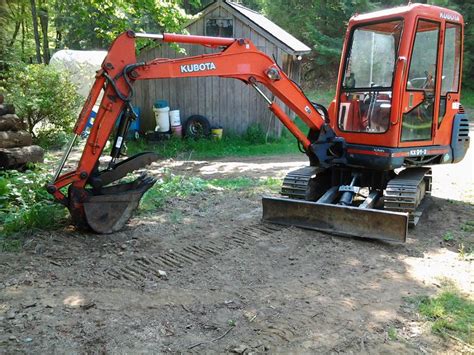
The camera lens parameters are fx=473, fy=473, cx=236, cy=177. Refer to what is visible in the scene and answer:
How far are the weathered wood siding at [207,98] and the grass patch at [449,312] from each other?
32.1ft

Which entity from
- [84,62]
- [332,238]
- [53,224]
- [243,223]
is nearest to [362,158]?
[332,238]

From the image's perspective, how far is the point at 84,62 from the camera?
701 inches

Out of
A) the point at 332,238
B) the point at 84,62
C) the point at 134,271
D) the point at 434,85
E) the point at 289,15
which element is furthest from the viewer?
the point at 289,15

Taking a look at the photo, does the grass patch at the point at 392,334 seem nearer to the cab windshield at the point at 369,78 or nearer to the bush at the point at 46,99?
the cab windshield at the point at 369,78

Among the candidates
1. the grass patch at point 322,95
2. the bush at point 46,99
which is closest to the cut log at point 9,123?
the bush at point 46,99

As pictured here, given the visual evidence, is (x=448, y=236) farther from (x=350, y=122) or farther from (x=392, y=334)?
(x=392, y=334)

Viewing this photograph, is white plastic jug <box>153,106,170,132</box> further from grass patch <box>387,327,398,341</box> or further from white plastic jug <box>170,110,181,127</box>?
grass patch <box>387,327,398,341</box>

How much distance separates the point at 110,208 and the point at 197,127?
8.45m

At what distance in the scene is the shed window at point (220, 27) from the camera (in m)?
13.3

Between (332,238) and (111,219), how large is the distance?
Answer: 2575 millimetres

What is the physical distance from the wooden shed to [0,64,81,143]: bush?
2.16 meters

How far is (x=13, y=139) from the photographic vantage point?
852cm

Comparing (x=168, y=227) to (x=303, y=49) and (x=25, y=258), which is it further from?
(x=303, y=49)

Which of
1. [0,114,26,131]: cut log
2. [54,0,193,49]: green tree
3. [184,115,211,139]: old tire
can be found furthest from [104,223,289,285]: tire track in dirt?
[184,115,211,139]: old tire
